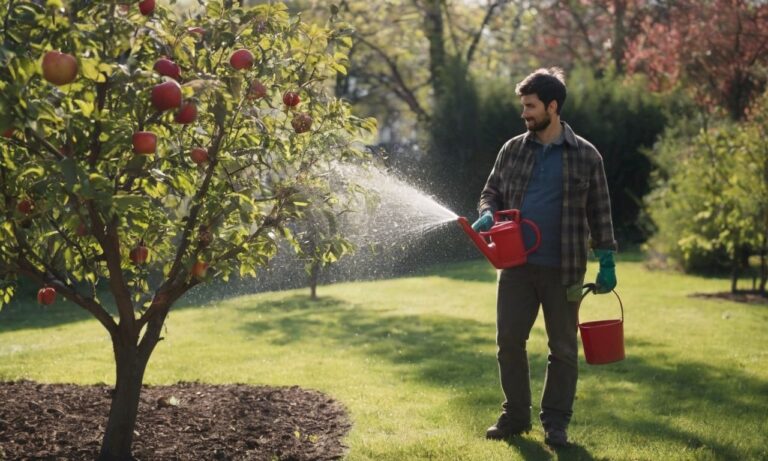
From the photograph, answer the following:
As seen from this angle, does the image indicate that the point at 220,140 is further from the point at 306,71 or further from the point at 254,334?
the point at 254,334

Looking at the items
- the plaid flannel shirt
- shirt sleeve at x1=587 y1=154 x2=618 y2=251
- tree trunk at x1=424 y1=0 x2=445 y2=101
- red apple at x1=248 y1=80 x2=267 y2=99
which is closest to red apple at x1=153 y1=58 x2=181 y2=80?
red apple at x1=248 y1=80 x2=267 y2=99

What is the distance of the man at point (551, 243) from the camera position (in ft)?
13.0

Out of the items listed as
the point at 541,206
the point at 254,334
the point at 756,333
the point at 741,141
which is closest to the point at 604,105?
the point at 741,141

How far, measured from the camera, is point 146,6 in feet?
9.41

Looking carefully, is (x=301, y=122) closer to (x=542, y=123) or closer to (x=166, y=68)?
(x=166, y=68)

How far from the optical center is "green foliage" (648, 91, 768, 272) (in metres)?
10.1

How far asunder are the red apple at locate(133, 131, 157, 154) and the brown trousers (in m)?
1.95

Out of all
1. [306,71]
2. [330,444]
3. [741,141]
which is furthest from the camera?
[741,141]

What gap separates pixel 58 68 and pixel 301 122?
1257mm

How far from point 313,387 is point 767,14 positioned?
15.9 m

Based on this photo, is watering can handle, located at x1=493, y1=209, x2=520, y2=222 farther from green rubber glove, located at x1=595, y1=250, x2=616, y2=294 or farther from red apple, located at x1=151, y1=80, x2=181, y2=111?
red apple, located at x1=151, y1=80, x2=181, y2=111

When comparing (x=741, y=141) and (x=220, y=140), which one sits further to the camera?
(x=741, y=141)

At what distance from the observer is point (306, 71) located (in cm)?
372

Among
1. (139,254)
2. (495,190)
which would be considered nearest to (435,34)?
(495,190)
